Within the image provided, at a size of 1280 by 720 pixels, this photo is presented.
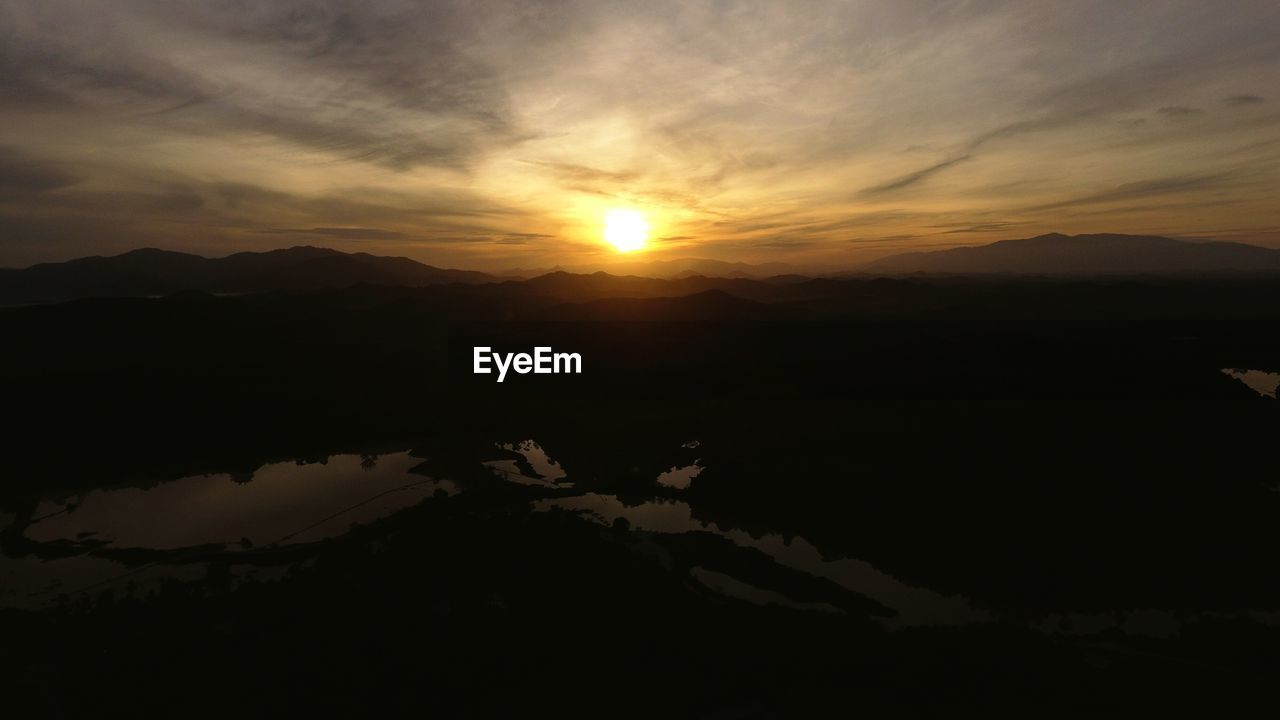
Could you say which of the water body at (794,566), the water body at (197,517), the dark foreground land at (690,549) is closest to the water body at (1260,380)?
the dark foreground land at (690,549)

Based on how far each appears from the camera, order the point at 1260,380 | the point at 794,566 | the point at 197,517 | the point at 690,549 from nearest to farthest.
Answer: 1. the point at 794,566
2. the point at 690,549
3. the point at 197,517
4. the point at 1260,380

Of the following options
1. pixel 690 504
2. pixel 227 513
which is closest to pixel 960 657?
pixel 690 504

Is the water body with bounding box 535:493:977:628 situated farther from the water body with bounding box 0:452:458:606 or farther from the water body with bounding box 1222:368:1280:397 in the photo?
the water body with bounding box 1222:368:1280:397

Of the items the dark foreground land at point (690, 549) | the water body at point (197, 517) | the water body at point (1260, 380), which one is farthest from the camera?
the water body at point (1260, 380)

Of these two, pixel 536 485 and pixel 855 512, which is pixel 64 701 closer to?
pixel 536 485

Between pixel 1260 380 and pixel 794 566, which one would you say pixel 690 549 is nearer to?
pixel 794 566

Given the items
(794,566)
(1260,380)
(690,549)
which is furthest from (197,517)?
(1260,380)

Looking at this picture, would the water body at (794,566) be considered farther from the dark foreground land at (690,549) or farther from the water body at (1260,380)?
the water body at (1260,380)

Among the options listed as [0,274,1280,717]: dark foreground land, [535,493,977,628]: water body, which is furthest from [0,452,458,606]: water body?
[535,493,977,628]: water body

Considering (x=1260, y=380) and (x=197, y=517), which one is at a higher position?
(x=1260, y=380)
